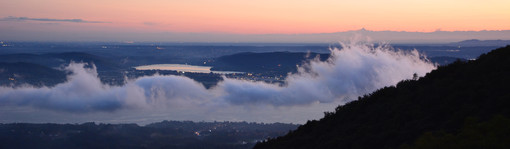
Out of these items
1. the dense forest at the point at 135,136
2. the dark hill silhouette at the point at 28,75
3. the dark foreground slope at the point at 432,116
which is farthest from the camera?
the dark hill silhouette at the point at 28,75

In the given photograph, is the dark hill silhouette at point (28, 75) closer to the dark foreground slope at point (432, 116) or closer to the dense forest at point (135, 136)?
the dense forest at point (135, 136)

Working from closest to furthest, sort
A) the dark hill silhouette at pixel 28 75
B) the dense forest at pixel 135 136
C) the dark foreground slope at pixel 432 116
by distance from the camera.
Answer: the dark foreground slope at pixel 432 116
the dense forest at pixel 135 136
the dark hill silhouette at pixel 28 75

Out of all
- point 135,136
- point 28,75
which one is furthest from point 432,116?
point 28,75

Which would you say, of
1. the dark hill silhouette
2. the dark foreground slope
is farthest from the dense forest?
the dark hill silhouette

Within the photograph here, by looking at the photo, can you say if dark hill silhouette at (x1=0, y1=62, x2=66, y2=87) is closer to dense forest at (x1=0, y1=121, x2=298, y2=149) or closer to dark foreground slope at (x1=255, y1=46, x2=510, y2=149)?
dense forest at (x1=0, y1=121, x2=298, y2=149)

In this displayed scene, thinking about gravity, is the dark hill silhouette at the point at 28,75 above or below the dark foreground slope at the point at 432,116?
below

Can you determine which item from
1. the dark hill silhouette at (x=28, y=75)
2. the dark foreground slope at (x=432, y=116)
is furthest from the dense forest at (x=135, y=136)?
the dark hill silhouette at (x=28, y=75)
